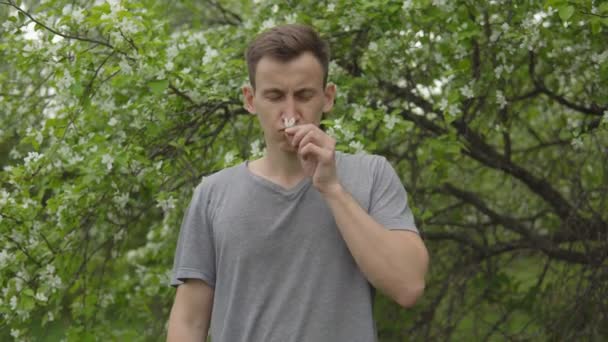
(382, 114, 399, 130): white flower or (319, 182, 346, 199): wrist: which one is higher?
(382, 114, 399, 130): white flower

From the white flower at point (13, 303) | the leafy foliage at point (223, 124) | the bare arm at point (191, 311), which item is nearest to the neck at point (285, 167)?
the bare arm at point (191, 311)

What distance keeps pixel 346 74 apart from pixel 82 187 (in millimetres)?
1360

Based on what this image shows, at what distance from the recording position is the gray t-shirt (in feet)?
5.86

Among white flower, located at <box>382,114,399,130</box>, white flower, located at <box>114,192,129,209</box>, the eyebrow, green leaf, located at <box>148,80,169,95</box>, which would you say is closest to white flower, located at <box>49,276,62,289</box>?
white flower, located at <box>114,192,129,209</box>

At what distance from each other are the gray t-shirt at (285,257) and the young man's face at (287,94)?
0.46 ft

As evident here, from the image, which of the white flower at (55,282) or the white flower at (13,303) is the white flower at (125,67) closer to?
the white flower at (55,282)

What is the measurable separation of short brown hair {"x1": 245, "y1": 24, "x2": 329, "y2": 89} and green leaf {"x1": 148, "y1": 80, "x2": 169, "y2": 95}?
1273 mm

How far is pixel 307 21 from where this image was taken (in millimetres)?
3646

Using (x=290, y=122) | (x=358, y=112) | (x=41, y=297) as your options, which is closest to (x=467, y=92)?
(x=358, y=112)

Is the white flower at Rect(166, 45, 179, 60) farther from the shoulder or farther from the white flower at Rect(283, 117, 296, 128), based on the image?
the white flower at Rect(283, 117, 296, 128)

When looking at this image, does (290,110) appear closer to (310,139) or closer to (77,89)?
(310,139)

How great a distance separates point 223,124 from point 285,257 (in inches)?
83.3

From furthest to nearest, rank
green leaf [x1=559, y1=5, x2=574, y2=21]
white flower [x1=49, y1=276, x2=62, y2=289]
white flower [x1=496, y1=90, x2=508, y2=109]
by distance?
white flower [x1=496, y1=90, x2=508, y2=109] < white flower [x1=49, y1=276, x2=62, y2=289] < green leaf [x1=559, y1=5, x2=574, y2=21]

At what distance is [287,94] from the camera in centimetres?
187
